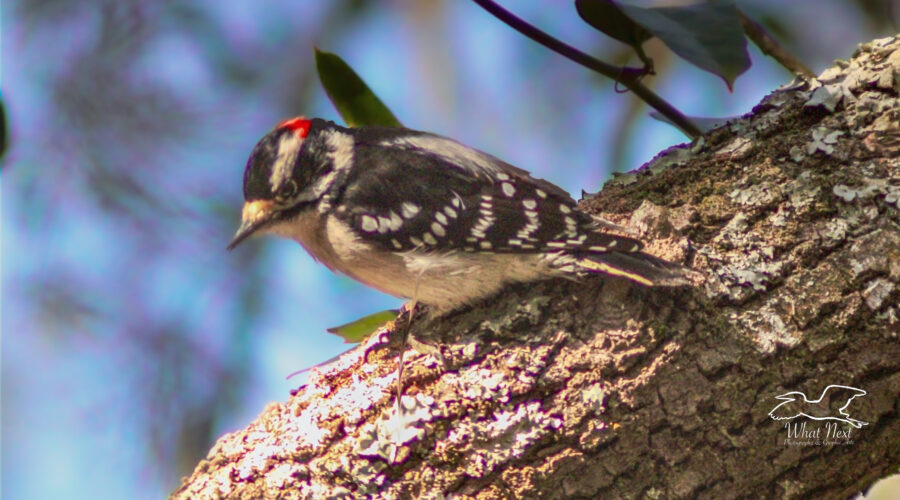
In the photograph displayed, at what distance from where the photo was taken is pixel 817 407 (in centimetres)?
186

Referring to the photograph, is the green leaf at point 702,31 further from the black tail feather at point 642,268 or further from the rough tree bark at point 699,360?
the black tail feather at point 642,268

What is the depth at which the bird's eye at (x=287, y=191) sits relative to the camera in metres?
2.40

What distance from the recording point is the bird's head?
94.3 inches

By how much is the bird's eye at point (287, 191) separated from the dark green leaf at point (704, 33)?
1095 millimetres

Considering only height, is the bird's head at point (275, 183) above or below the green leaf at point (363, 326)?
above

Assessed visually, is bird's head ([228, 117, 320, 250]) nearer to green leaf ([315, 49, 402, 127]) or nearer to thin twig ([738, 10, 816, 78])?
green leaf ([315, 49, 402, 127])

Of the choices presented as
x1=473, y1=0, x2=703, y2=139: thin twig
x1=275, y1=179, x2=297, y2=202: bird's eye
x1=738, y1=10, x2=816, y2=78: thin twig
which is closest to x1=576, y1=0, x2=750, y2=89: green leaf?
x1=473, y1=0, x2=703, y2=139: thin twig

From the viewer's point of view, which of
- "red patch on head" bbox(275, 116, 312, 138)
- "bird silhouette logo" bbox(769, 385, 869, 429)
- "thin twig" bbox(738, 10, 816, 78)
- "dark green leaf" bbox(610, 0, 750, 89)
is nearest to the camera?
"bird silhouette logo" bbox(769, 385, 869, 429)

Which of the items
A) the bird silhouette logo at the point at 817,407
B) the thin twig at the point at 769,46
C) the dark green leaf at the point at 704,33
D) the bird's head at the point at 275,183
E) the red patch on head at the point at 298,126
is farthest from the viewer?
the thin twig at the point at 769,46

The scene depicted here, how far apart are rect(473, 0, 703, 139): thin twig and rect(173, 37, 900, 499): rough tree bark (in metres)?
0.39

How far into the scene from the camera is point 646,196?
7.25 ft

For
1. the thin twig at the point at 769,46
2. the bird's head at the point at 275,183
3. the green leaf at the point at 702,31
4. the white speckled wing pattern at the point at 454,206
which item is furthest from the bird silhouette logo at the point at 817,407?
the bird's head at the point at 275,183

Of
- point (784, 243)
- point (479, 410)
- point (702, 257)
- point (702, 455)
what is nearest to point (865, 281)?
point (784, 243)

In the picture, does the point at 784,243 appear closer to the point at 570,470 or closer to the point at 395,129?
the point at 570,470
